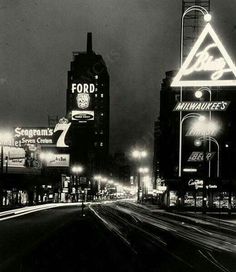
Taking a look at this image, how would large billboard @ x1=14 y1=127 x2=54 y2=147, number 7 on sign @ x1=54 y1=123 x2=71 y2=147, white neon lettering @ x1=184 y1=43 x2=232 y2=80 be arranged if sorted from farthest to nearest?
number 7 on sign @ x1=54 y1=123 x2=71 y2=147
large billboard @ x1=14 y1=127 x2=54 y2=147
white neon lettering @ x1=184 y1=43 x2=232 y2=80

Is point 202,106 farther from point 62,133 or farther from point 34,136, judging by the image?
point 62,133

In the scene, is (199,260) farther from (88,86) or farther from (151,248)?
(88,86)

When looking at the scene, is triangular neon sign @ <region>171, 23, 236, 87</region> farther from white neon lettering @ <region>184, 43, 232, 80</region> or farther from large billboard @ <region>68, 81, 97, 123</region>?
large billboard @ <region>68, 81, 97, 123</region>

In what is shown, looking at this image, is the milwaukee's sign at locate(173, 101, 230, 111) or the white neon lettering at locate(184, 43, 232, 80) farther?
the milwaukee's sign at locate(173, 101, 230, 111)

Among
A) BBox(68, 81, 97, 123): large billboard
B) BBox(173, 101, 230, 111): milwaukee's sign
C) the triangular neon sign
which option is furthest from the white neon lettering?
BBox(68, 81, 97, 123): large billboard

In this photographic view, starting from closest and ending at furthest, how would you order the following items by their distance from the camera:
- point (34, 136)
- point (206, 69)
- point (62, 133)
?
point (206, 69), point (34, 136), point (62, 133)

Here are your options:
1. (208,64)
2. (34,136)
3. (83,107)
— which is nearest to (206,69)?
(208,64)

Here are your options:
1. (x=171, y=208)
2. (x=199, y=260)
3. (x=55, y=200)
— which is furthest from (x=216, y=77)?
(x=55, y=200)
